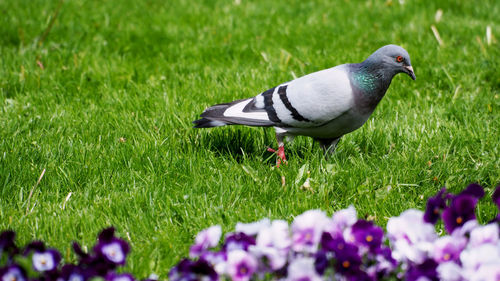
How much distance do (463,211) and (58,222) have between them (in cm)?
173

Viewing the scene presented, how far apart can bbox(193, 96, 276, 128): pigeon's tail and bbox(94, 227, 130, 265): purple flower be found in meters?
1.46

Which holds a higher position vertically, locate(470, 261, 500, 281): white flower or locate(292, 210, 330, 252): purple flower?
locate(292, 210, 330, 252): purple flower

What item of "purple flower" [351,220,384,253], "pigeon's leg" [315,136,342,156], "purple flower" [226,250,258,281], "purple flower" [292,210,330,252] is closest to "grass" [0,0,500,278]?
"pigeon's leg" [315,136,342,156]

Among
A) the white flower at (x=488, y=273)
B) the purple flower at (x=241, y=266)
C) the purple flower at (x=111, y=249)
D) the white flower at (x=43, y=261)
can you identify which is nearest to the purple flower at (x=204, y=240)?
the purple flower at (x=241, y=266)

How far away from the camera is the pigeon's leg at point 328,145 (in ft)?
11.2

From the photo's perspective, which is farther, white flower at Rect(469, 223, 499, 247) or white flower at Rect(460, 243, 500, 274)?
white flower at Rect(469, 223, 499, 247)

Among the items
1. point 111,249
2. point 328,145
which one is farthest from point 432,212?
point 328,145

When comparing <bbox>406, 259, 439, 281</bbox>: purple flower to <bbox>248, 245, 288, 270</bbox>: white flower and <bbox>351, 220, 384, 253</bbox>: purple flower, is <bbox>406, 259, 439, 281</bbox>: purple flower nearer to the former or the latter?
<bbox>351, 220, 384, 253</bbox>: purple flower

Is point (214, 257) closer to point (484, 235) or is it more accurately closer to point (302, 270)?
point (302, 270)

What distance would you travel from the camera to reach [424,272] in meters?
1.81

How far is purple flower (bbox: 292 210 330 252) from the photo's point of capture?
1868mm

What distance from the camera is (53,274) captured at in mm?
1843

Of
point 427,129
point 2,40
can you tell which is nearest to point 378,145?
point 427,129

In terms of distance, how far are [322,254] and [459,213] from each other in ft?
1.67
